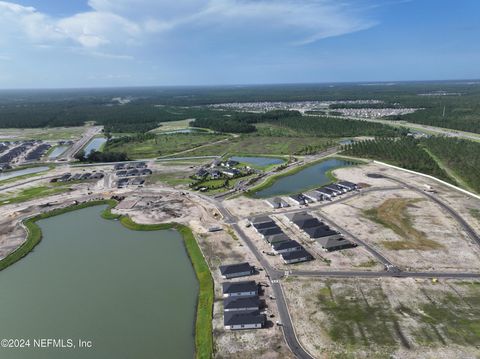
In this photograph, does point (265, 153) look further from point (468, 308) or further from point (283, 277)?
point (468, 308)

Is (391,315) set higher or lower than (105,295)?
higher

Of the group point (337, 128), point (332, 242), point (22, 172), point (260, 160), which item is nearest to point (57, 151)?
point (22, 172)

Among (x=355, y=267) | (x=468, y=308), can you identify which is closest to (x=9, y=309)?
(x=355, y=267)

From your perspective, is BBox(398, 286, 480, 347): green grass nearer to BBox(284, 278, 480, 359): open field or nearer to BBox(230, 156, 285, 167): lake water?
BBox(284, 278, 480, 359): open field

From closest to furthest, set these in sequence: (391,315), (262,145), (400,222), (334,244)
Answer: (391,315) < (334,244) < (400,222) < (262,145)

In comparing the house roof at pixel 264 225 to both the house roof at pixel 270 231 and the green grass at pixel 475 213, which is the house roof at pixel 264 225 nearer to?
the house roof at pixel 270 231

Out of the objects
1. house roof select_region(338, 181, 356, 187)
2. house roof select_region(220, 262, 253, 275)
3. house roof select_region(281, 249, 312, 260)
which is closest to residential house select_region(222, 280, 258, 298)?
house roof select_region(220, 262, 253, 275)

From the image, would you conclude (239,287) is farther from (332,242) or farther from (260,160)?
(260,160)
